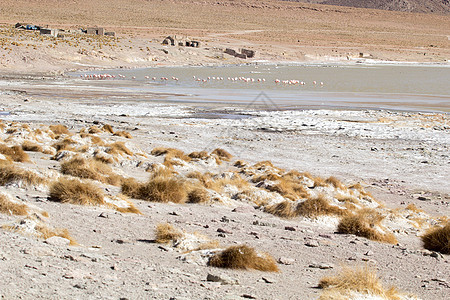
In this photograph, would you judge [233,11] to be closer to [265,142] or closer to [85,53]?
[85,53]

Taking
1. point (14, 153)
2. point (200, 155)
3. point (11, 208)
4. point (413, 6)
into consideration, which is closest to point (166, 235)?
point (11, 208)

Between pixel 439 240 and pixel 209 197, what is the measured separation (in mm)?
3498

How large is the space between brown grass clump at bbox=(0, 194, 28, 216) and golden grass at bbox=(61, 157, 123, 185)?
2.97 meters

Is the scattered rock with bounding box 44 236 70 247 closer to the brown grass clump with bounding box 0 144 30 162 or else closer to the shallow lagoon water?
the brown grass clump with bounding box 0 144 30 162

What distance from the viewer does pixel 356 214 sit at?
28.0 feet

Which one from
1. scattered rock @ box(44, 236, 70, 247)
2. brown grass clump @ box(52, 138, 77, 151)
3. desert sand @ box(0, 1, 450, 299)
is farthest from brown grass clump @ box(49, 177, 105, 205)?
brown grass clump @ box(52, 138, 77, 151)

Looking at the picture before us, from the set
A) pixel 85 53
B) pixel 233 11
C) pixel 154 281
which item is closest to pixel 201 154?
pixel 154 281

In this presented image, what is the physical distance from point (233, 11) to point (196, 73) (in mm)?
91180

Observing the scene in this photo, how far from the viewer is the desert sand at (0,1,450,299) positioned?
499 centimetres

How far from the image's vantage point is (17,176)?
8.20m

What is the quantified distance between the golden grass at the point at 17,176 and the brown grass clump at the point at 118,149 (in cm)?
365

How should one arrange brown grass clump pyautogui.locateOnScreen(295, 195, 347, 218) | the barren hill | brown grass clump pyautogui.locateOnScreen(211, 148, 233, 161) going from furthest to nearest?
the barren hill, brown grass clump pyautogui.locateOnScreen(211, 148, 233, 161), brown grass clump pyautogui.locateOnScreen(295, 195, 347, 218)

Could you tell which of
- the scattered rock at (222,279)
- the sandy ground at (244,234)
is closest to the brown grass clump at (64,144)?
the sandy ground at (244,234)

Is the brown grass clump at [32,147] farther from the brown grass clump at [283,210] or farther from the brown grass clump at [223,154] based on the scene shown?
the brown grass clump at [283,210]
